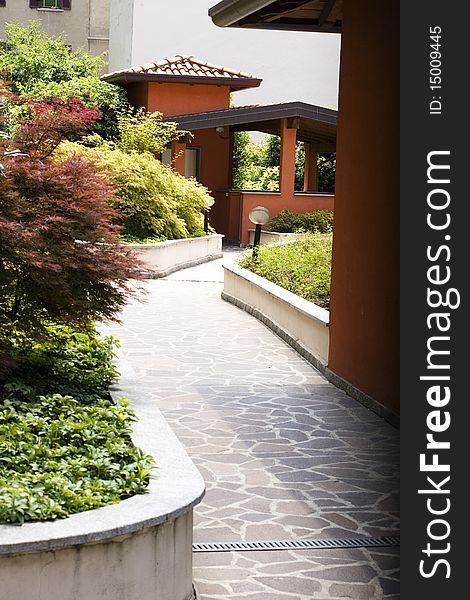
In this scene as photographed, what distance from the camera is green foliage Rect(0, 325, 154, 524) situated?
16.1 ft

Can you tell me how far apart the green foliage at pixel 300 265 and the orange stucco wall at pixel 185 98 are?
37.5 ft

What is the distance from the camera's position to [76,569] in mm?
4508

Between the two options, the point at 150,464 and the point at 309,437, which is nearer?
the point at 150,464

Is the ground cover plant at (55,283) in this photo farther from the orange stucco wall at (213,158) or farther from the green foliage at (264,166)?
the green foliage at (264,166)

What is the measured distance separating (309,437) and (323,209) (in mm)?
20060

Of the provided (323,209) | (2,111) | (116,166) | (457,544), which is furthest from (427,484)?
(323,209)

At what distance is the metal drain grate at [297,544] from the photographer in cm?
593

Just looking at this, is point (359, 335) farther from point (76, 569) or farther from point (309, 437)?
point (76, 569)

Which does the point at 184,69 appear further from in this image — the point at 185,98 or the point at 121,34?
the point at 121,34

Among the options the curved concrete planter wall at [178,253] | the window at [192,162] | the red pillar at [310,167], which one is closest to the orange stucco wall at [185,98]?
the window at [192,162]

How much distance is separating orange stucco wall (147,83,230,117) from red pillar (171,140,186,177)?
5.98 ft

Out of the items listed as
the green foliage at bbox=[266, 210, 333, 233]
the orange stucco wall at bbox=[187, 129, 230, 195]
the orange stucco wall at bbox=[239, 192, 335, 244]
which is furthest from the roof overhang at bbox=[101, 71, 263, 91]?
the green foliage at bbox=[266, 210, 333, 233]

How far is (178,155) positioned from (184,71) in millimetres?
3510

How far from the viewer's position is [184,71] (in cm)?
2877
